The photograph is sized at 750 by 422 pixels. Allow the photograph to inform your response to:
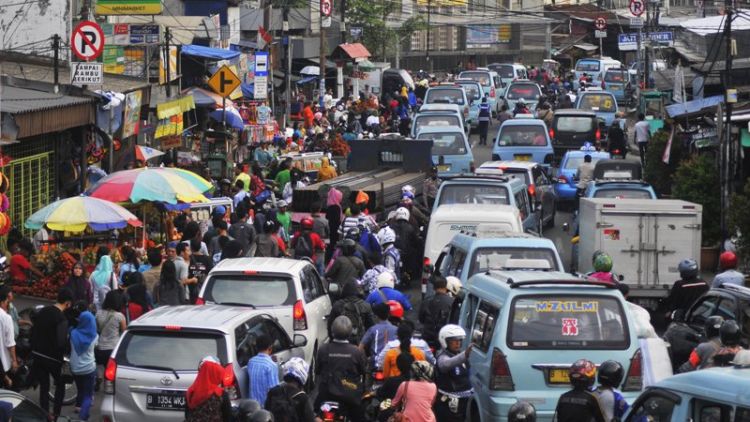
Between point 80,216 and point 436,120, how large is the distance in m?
21.0

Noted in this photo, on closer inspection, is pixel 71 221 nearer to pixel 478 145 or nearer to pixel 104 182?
pixel 104 182

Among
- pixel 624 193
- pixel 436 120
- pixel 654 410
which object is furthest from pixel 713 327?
pixel 436 120

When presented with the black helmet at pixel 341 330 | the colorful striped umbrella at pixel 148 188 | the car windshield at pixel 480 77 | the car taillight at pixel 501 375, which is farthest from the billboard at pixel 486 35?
the car taillight at pixel 501 375

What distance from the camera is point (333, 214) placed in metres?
23.9

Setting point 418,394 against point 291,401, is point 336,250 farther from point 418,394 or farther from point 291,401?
point 291,401

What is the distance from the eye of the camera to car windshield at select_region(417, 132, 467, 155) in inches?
1281

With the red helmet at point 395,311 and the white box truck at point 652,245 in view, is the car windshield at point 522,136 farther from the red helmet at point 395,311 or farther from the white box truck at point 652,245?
the red helmet at point 395,311

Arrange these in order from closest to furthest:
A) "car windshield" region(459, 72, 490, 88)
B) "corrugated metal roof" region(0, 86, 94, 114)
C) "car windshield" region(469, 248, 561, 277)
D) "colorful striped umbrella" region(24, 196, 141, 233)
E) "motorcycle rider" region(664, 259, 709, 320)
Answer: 1. "car windshield" region(469, 248, 561, 277)
2. "motorcycle rider" region(664, 259, 709, 320)
3. "colorful striped umbrella" region(24, 196, 141, 233)
4. "corrugated metal roof" region(0, 86, 94, 114)
5. "car windshield" region(459, 72, 490, 88)

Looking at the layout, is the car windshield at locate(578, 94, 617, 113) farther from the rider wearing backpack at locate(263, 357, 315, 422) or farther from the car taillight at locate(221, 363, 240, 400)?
the rider wearing backpack at locate(263, 357, 315, 422)

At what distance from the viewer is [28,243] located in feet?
60.1

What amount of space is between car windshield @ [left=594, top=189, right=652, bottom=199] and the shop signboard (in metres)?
13.5

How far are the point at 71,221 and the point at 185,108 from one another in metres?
13.1

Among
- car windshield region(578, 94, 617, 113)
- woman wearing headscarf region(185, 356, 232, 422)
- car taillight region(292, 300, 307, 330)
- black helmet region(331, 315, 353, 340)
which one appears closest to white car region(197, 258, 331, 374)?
car taillight region(292, 300, 307, 330)

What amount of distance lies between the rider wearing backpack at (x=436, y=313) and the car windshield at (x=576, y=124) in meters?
24.2
